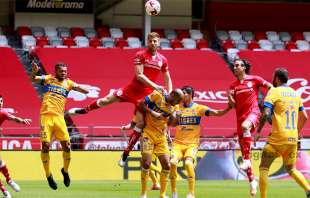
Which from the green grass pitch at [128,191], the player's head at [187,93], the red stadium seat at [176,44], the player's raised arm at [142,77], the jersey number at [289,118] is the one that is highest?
the player's raised arm at [142,77]

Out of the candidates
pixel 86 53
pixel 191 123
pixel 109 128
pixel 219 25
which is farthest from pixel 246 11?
pixel 191 123

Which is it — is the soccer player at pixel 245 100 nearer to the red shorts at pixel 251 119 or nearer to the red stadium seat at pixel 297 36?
the red shorts at pixel 251 119

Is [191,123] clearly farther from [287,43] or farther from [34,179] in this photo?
[287,43]

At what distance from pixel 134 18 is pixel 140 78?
1010 inches

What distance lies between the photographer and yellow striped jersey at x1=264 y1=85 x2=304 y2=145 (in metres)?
16.5

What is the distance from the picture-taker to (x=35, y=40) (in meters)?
38.1

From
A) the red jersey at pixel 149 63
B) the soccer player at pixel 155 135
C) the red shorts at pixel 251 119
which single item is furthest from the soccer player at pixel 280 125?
the red jersey at pixel 149 63

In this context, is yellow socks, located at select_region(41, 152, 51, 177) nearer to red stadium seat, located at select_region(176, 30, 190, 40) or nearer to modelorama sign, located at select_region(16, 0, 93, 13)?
modelorama sign, located at select_region(16, 0, 93, 13)

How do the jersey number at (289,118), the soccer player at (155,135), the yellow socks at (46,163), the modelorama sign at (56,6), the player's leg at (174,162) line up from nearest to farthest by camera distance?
the jersey number at (289,118), the soccer player at (155,135), the player's leg at (174,162), the yellow socks at (46,163), the modelorama sign at (56,6)

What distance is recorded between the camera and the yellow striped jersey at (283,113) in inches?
648

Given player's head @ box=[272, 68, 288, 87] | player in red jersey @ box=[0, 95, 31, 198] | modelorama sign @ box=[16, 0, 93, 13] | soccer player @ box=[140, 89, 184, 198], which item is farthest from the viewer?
modelorama sign @ box=[16, 0, 93, 13]

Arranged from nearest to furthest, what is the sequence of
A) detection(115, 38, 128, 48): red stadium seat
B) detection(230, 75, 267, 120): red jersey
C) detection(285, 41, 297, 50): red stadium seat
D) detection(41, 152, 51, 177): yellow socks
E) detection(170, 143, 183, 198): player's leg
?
detection(170, 143, 183, 198): player's leg < detection(230, 75, 267, 120): red jersey < detection(41, 152, 51, 177): yellow socks < detection(115, 38, 128, 48): red stadium seat < detection(285, 41, 297, 50): red stadium seat

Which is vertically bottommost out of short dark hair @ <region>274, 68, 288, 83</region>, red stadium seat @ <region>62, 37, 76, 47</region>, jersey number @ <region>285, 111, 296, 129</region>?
red stadium seat @ <region>62, 37, 76, 47</region>

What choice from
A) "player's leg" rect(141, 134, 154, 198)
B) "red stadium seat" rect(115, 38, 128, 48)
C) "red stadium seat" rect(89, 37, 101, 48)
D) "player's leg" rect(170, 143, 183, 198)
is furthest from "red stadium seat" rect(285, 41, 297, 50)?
"player's leg" rect(141, 134, 154, 198)
